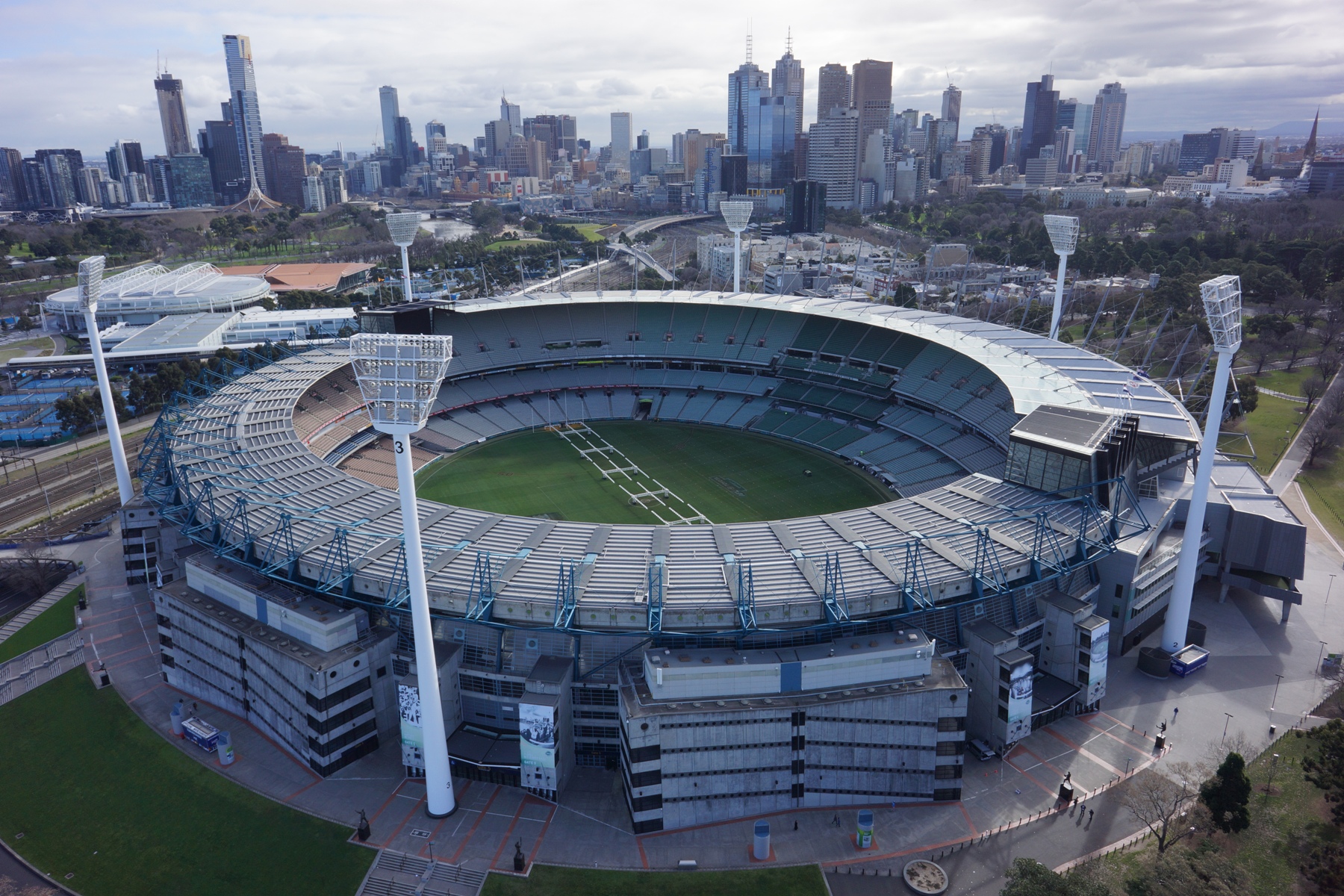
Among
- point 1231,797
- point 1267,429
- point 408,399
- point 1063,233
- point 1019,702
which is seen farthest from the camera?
point 1267,429

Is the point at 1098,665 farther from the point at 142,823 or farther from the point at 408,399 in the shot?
the point at 142,823

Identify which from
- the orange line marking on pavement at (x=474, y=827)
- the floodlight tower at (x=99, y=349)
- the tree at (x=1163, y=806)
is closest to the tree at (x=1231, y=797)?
the tree at (x=1163, y=806)

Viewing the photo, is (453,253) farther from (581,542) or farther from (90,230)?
(581,542)

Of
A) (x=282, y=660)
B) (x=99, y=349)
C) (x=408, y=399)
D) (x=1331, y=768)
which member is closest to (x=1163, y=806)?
(x=1331, y=768)

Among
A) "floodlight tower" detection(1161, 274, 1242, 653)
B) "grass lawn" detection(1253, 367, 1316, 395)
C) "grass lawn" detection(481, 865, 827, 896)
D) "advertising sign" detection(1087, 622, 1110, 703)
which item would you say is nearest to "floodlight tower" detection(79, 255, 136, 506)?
"grass lawn" detection(481, 865, 827, 896)

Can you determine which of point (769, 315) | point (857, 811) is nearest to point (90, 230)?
point (769, 315)

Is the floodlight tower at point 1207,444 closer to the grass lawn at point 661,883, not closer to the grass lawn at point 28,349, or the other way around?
the grass lawn at point 661,883
